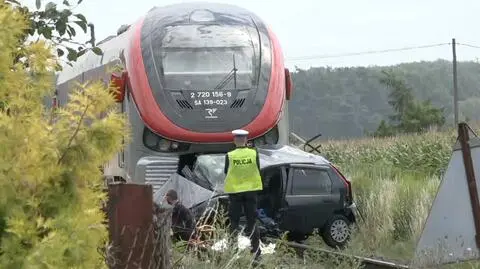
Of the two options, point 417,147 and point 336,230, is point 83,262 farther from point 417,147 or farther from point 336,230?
point 417,147

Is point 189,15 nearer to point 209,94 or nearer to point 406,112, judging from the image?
point 209,94

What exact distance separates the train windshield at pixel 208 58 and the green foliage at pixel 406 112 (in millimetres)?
43031

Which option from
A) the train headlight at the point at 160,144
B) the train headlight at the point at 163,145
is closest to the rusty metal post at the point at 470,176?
the train headlight at the point at 160,144

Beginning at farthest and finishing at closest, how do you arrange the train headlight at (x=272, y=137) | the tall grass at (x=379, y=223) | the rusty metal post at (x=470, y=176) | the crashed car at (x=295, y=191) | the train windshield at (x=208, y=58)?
1. the train headlight at (x=272, y=137)
2. the train windshield at (x=208, y=58)
3. the crashed car at (x=295, y=191)
4. the rusty metal post at (x=470, y=176)
5. the tall grass at (x=379, y=223)

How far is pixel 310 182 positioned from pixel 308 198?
→ 280 mm

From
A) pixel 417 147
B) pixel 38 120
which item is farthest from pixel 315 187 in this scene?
pixel 417 147

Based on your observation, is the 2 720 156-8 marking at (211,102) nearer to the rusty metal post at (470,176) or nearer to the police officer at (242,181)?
the police officer at (242,181)

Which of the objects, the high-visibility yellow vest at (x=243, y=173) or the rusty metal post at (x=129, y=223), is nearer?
the rusty metal post at (x=129, y=223)

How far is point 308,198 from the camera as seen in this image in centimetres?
1420

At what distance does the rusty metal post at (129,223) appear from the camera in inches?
171

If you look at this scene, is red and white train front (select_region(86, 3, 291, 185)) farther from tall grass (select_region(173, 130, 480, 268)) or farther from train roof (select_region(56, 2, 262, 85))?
tall grass (select_region(173, 130, 480, 268))

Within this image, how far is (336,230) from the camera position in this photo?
14.4 metres

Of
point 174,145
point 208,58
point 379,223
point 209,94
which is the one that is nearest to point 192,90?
point 209,94

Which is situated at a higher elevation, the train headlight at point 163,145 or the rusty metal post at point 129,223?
the rusty metal post at point 129,223
